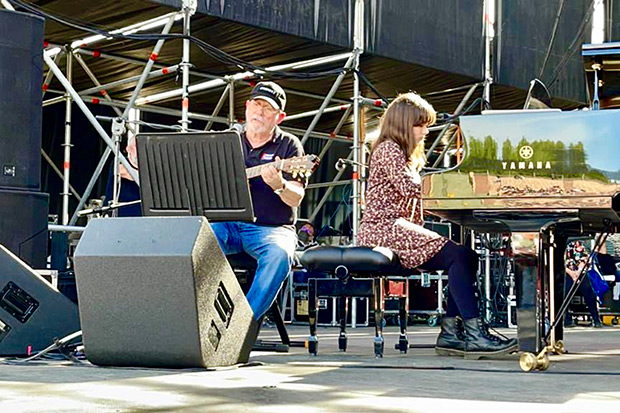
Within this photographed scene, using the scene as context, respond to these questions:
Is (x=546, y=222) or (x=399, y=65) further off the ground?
(x=399, y=65)

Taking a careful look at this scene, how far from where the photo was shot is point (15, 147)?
548 cm

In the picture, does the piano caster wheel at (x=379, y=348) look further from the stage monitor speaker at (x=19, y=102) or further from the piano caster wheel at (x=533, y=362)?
the stage monitor speaker at (x=19, y=102)

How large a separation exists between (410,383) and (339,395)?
0.55m

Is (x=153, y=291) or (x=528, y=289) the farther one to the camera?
(x=528, y=289)

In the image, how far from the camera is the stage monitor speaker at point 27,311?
15.7ft

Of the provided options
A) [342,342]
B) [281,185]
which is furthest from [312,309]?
[281,185]

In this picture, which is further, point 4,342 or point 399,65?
point 399,65

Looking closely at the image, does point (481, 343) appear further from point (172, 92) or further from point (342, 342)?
point (172, 92)

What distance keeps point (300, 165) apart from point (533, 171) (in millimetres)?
1088

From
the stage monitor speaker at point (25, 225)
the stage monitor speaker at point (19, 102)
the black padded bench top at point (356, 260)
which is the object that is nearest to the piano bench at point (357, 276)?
the black padded bench top at point (356, 260)

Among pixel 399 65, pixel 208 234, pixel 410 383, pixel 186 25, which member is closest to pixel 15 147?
pixel 208 234

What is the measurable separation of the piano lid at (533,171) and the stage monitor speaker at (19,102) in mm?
2097

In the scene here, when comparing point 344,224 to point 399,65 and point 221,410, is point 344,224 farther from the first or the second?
point 221,410

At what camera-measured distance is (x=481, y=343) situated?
5.21 meters
